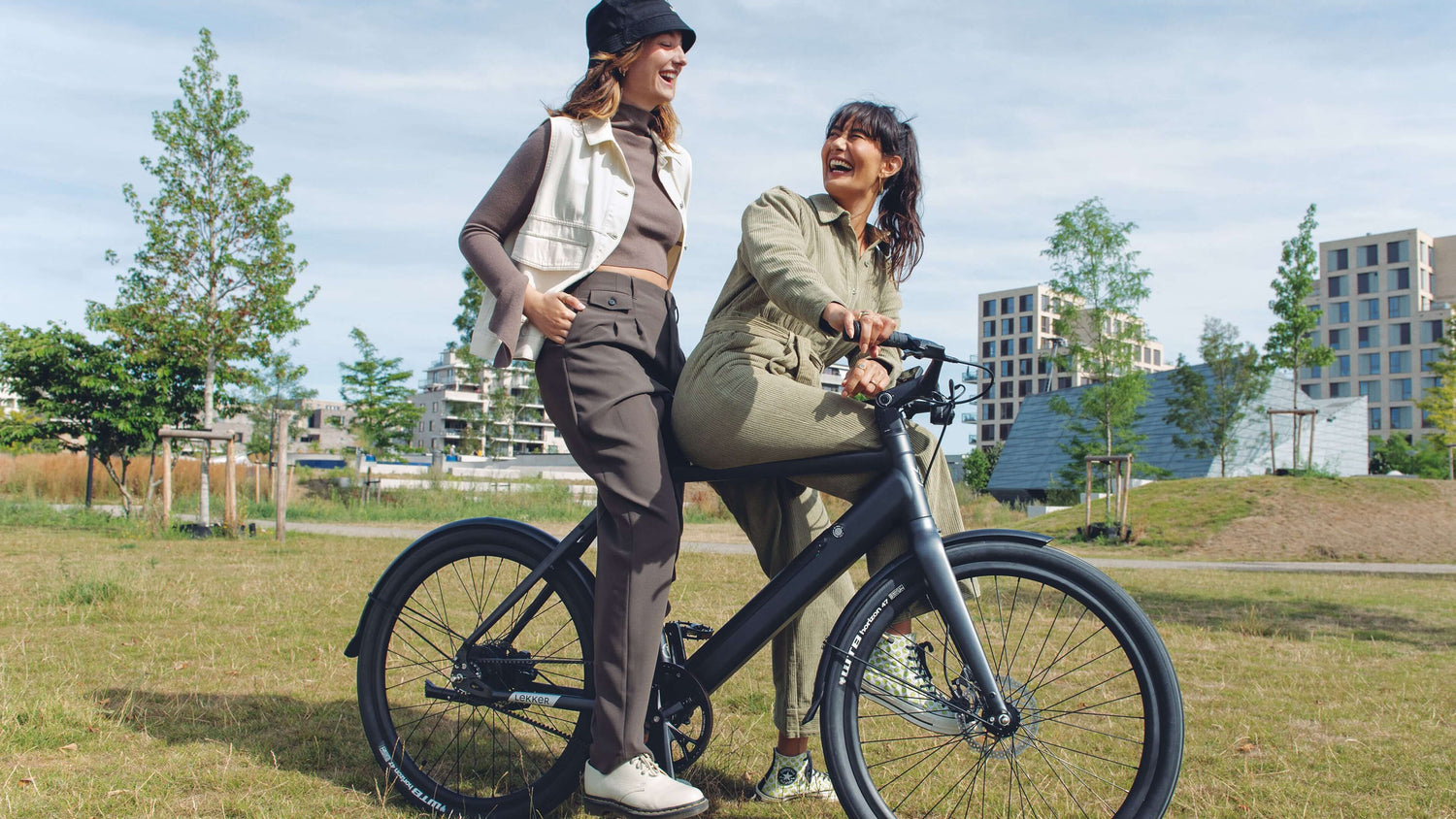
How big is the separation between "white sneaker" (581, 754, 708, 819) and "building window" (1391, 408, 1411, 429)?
95.7 m

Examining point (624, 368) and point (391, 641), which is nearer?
point (624, 368)

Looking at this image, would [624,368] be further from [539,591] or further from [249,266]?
[249,266]

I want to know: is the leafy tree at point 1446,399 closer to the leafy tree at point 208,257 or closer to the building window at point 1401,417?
the leafy tree at point 208,257

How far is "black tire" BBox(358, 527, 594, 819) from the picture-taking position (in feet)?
8.94

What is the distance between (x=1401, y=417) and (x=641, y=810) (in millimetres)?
96554

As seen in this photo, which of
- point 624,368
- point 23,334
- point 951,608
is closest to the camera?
point 951,608

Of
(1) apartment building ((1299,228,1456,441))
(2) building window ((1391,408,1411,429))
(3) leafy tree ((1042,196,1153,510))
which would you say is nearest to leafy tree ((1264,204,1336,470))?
(3) leafy tree ((1042,196,1153,510))

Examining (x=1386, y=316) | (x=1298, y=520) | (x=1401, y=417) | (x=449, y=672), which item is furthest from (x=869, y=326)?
(x=1386, y=316)

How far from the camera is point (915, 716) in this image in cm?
241

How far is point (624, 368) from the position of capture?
2.56 metres

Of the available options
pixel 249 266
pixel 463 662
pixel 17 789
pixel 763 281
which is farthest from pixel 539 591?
pixel 249 266

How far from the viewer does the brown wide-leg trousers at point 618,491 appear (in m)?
2.46

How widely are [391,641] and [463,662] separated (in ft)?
1.28

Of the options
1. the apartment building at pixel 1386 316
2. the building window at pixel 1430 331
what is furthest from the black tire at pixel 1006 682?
the building window at pixel 1430 331
